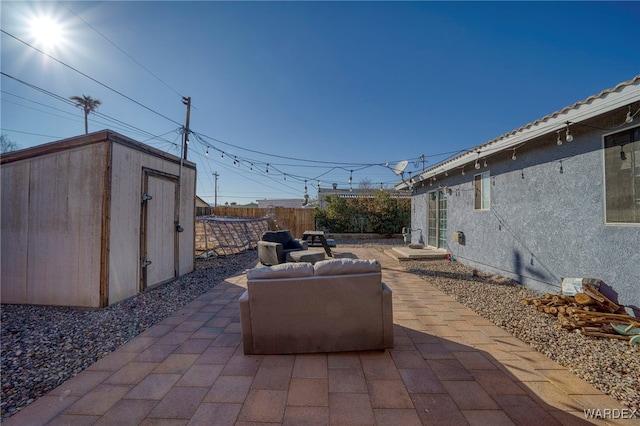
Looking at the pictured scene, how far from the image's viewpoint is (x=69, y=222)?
12.5 ft

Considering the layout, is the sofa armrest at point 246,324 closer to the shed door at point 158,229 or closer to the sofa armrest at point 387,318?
the sofa armrest at point 387,318

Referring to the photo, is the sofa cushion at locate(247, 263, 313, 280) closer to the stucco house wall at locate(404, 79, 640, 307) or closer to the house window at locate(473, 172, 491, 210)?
the stucco house wall at locate(404, 79, 640, 307)

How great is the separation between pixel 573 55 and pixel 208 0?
727cm

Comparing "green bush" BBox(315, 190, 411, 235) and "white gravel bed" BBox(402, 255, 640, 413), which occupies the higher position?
"green bush" BBox(315, 190, 411, 235)

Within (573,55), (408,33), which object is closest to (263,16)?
(408,33)

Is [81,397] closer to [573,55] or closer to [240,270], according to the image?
[240,270]

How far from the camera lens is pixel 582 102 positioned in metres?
3.45

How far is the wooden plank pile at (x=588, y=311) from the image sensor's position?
9.77ft

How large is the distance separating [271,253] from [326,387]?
405 cm

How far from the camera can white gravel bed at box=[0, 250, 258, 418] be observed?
6.83ft

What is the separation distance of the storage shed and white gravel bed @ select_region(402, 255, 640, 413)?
17.3ft

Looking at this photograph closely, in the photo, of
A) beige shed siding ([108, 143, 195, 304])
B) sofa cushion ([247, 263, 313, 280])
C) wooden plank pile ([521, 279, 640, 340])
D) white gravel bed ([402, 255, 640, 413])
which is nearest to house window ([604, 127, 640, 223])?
wooden plank pile ([521, 279, 640, 340])

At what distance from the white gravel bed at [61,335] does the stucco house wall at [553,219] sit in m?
5.85

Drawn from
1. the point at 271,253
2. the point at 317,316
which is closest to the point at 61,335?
the point at 317,316
